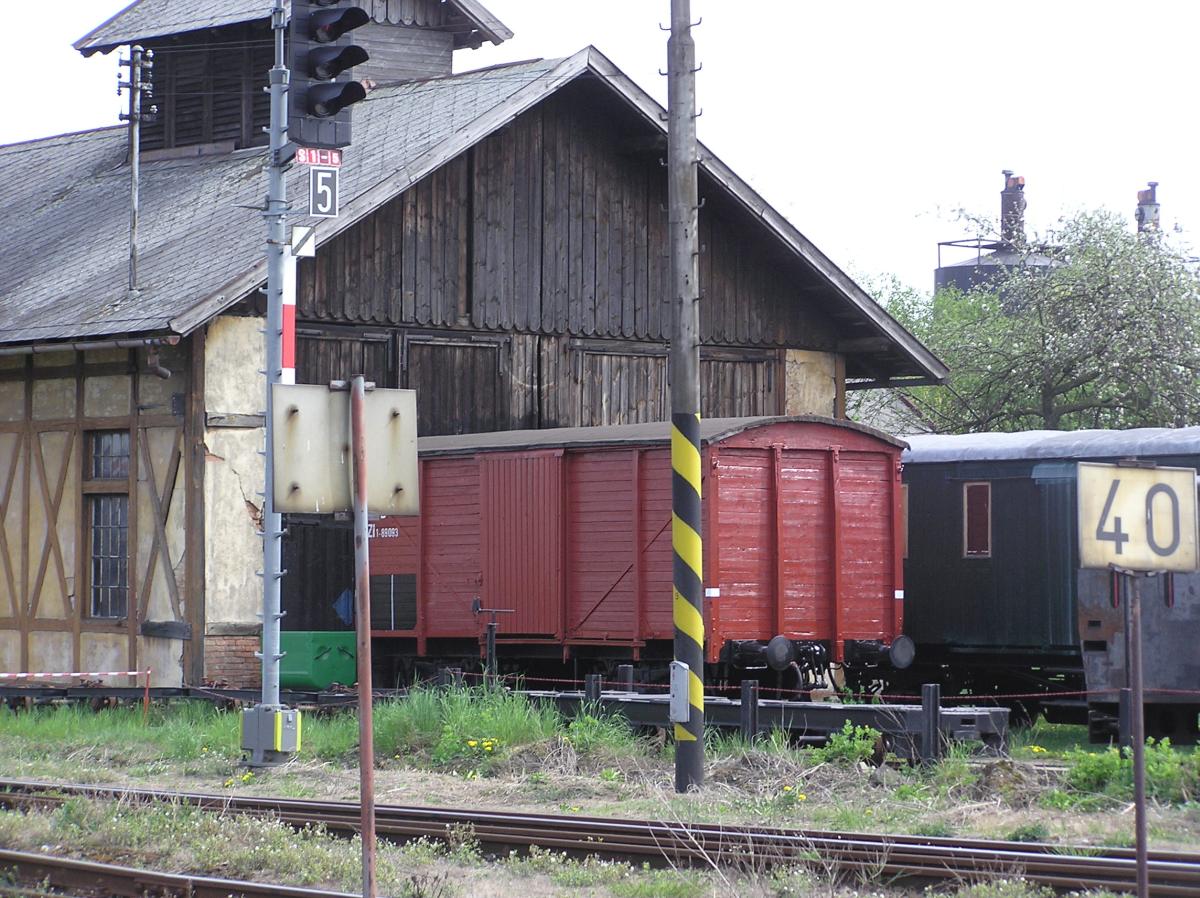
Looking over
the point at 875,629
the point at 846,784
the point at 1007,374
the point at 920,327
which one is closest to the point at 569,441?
the point at 875,629

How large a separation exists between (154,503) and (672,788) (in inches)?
355

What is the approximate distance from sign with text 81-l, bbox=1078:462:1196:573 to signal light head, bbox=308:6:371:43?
25.7 feet

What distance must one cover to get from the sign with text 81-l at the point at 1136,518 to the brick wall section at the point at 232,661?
47.8ft

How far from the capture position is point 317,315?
2130 centimetres

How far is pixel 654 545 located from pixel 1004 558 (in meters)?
4.44

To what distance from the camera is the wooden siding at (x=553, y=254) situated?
22.0 meters

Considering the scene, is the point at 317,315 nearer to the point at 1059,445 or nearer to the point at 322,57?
the point at 322,57

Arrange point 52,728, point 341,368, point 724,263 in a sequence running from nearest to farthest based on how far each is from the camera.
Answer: point 52,728 → point 341,368 → point 724,263

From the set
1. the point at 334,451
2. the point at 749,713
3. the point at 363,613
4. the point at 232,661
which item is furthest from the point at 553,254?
the point at 363,613

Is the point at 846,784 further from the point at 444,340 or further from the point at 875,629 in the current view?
the point at 444,340

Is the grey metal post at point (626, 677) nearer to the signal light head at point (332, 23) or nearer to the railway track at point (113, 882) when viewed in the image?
the signal light head at point (332, 23)

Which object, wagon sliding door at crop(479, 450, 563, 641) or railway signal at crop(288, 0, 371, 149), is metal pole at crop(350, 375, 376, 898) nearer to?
railway signal at crop(288, 0, 371, 149)

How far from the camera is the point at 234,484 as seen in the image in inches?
795

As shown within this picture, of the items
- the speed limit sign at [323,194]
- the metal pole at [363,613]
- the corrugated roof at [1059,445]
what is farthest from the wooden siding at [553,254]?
the metal pole at [363,613]
